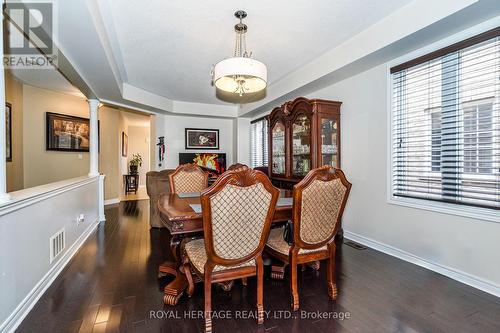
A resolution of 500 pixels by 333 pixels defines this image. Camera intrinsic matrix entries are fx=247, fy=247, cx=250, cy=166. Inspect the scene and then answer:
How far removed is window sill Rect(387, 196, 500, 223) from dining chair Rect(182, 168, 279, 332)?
181 centimetres

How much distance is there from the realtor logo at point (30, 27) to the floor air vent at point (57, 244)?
1834 mm

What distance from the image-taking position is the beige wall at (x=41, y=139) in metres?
4.38

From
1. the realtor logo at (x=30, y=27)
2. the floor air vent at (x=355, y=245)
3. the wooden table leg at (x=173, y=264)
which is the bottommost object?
the floor air vent at (x=355, y=245)

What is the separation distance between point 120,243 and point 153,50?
2.52 m

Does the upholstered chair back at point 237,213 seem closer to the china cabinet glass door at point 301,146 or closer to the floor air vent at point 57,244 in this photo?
the floor air vent at point 57,244

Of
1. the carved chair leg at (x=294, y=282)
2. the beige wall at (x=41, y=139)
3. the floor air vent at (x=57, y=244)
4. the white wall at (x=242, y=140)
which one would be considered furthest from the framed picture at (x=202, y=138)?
the carved chair leg at (x=294, y=282)

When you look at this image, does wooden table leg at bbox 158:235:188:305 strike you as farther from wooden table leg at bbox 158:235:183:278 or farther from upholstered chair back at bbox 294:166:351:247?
upholstered chair back at bbox 294:166:351:247

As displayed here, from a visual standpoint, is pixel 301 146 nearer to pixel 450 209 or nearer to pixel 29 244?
pixel 450 209

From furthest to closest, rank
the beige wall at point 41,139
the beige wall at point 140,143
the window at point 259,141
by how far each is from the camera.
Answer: the beige wall at point 140,143
the window at point 259,141
the beige wall at point 41,139

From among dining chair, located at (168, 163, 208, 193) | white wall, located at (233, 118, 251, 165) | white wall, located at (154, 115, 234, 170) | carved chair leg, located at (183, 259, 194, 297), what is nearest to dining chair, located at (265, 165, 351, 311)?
carved chair leg, located at (183, 259, 194, 297)

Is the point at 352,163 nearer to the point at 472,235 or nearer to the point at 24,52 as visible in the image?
the point at 472,235

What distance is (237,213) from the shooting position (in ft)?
4.90

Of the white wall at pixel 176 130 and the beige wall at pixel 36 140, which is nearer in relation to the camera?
the beige wall at pixel 36 140

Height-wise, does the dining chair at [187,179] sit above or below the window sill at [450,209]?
above
